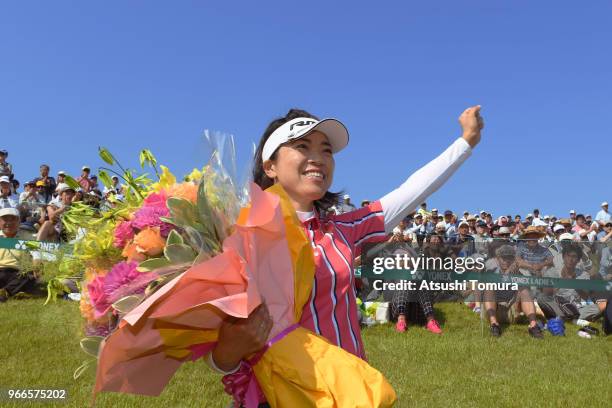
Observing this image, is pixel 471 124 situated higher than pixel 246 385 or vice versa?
pixel 471 124

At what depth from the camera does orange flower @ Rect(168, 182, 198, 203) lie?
5.84ft

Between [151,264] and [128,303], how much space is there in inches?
5.6

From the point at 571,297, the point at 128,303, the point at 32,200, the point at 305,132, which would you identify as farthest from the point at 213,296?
the point at 32,200

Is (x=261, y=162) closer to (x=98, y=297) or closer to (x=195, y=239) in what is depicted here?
(x=195, y=239)

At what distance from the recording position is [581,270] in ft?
33.5

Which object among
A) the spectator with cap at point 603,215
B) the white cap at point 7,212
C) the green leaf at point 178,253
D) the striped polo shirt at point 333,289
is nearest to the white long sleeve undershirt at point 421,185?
the striped polo shirt at point 333,289

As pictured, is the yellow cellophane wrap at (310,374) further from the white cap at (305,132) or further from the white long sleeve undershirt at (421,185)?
the white long sleeve undershirt at (421,185)

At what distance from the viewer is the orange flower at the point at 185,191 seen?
1.78 metres

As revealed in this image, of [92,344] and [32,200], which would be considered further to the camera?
[32,200]

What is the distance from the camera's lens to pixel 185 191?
Result: 5.91 ft

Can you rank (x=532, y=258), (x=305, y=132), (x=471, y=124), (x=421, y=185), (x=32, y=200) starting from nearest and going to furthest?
(x=305, y=132)
(x=421, y=185)
(x=471, y=124)
(x=532, y=258)
(x=32, y=200)

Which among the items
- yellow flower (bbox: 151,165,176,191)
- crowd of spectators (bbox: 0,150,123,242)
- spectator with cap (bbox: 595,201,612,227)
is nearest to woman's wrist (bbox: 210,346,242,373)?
yellow flower (bbox: 151,165,176,191)

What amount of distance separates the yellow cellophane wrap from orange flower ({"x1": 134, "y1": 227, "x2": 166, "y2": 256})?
450 millimetres

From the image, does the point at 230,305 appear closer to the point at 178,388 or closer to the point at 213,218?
the point at 213,218
